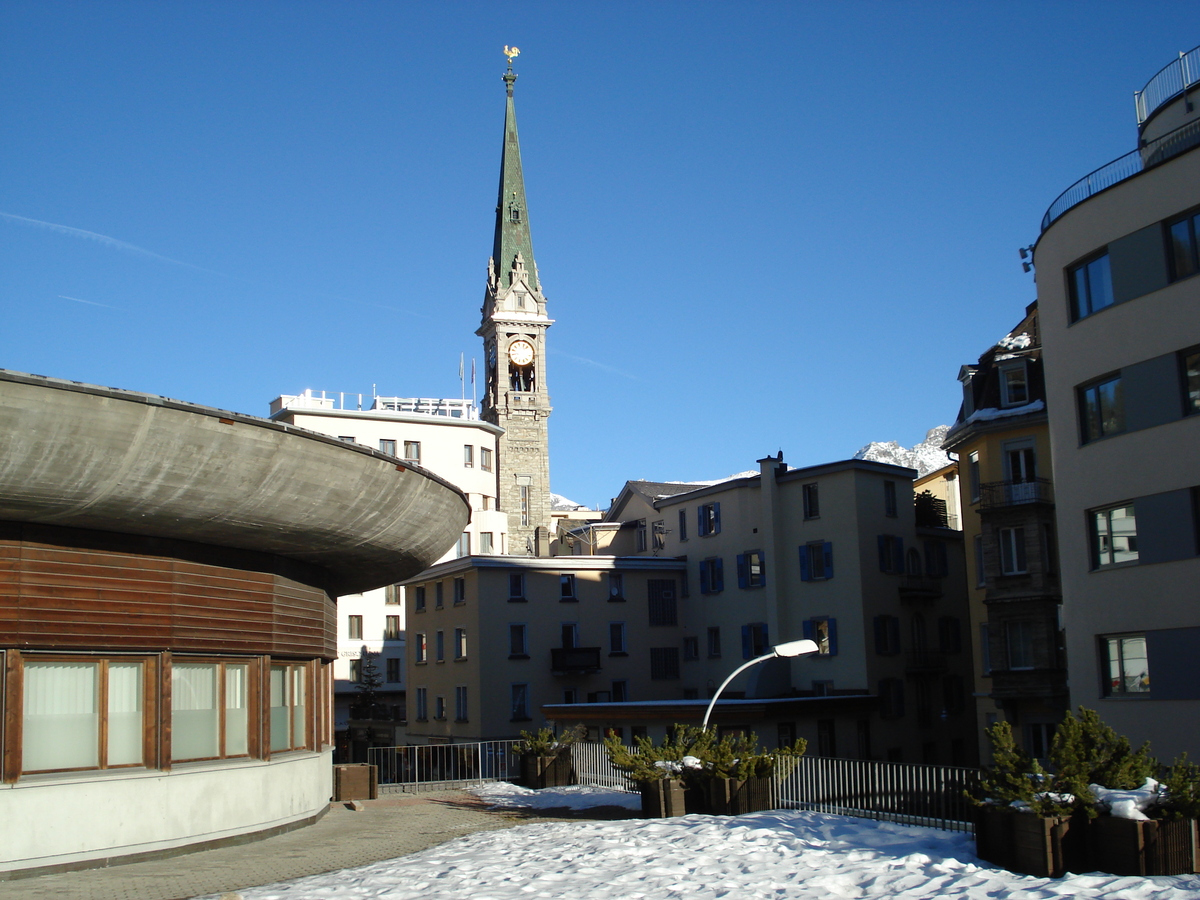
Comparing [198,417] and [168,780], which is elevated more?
[198,417]

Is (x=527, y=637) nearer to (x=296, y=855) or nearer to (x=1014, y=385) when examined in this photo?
(x=1014, y=385)

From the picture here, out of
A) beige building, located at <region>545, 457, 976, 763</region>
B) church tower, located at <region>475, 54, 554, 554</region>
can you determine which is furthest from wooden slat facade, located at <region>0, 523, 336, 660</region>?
church tower, located at <region>475, 54, 554, 554</region>

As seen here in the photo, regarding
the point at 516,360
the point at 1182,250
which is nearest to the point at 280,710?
the point at 1182,250

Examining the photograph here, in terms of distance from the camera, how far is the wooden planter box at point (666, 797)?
69.9 ft

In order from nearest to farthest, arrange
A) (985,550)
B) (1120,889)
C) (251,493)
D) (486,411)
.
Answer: (1120,889)
(251,493)
(985,550)
(486,411)

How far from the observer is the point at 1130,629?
26.1 meters

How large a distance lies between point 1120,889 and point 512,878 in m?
7.69

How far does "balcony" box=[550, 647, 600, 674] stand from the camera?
56531 millimetres

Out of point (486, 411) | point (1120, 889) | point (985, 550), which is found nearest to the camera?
point (1120, 889)

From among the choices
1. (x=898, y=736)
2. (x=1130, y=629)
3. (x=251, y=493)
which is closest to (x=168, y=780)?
(x=251, y=493)

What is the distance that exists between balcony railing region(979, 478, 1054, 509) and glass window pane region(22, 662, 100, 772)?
31208 millimetres

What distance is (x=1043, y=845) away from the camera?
1452cm

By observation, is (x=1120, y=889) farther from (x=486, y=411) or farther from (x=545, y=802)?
(x=486, y=411)

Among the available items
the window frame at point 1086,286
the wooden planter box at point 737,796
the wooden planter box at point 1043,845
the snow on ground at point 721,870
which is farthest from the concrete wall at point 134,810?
the window frame at point 1086,286
